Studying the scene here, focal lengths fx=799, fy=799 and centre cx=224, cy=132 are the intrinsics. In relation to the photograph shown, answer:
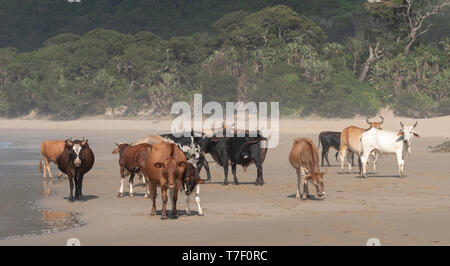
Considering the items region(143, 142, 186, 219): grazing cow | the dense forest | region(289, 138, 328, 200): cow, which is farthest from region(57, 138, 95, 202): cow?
the dense forest

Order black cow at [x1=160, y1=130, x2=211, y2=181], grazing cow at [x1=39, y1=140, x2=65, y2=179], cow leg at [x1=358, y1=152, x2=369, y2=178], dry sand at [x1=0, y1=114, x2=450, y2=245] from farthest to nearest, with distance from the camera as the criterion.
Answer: grazing cow at [x1=39, y1=140, x2=65, y2=179], cow leg at [x1=358, y1=152, x2=369, y2=178], black cow at [x1=160, y1=130, x2=211, y2=181], dry sand at [x1=0, y1=114, x2=450, y2=245]

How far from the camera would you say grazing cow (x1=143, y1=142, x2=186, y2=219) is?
15375 mm

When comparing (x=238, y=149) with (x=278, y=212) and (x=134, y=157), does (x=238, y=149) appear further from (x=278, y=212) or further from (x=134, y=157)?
(x=278, y=212)

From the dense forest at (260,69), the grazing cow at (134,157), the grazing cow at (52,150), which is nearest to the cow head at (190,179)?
the grazing cow at (134,157)

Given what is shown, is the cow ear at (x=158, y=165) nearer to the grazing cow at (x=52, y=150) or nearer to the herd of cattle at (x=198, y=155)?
the herd of cattle at (x=198, y=155)

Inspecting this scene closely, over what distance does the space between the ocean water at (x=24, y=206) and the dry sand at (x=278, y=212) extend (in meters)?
0.46

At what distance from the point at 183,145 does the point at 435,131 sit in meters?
24.7

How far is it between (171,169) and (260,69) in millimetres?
57802

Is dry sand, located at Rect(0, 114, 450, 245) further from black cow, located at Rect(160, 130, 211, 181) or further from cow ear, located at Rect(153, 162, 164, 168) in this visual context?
cow ear, located at Rect(153, 162, 164, 168)

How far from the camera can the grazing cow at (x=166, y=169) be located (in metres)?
15.4
